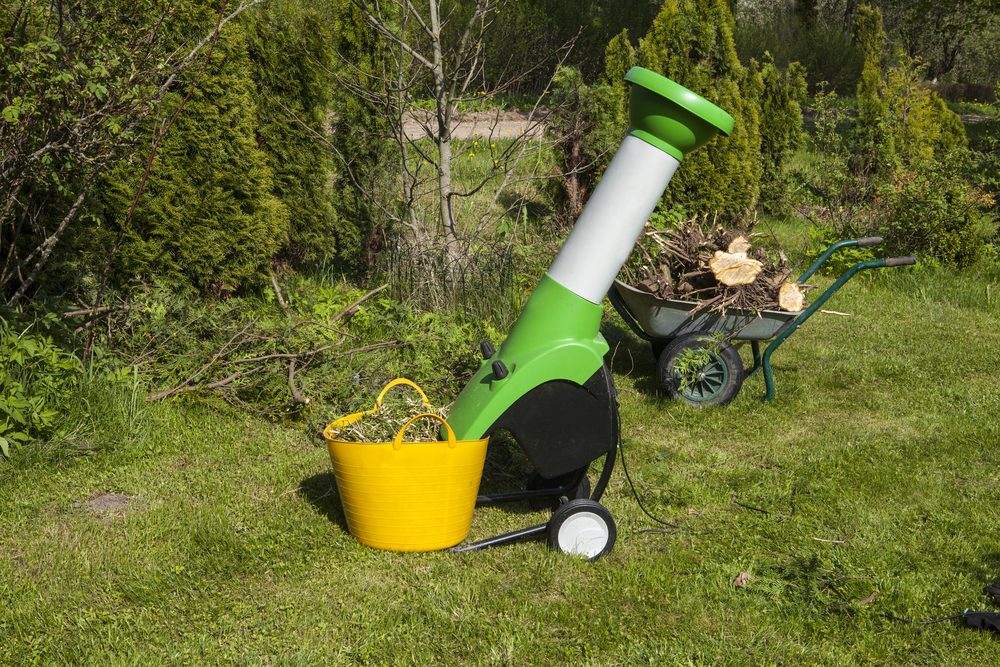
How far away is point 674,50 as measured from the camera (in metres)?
6.93

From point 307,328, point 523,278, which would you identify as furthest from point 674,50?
point 307,328

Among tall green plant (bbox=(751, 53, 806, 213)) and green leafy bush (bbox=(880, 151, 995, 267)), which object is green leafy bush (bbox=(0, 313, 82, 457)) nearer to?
green leafy bush (bbox=(880, 151, 995, 267))

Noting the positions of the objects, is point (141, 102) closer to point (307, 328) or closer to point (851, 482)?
point (307, 328)

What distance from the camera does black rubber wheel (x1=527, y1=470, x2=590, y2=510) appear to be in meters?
3.16

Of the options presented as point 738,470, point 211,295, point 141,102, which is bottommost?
point 211,295

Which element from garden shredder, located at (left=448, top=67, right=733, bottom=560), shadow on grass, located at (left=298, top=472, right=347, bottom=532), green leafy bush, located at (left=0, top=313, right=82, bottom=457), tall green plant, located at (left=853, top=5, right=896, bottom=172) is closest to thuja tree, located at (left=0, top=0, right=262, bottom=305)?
green leafy bush, located at (left=0, top=313, right=82, bottom=457)

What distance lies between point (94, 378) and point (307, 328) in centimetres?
115

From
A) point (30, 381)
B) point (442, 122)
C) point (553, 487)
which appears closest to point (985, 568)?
point (553, 487)

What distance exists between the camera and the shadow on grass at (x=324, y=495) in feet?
10.5

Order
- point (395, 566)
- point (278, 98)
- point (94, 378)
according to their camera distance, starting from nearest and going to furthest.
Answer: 1. point (395, 566)
2. point (94, 378)
3. point (278, 98)

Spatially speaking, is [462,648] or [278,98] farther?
[278,98]

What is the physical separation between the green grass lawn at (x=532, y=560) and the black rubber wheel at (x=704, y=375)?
5.0 inches

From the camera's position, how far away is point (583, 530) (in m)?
2.93

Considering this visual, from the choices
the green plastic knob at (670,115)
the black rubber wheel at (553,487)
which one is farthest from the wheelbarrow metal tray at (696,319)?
the green plastic knob at (670,115)
